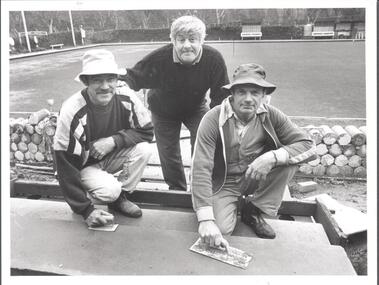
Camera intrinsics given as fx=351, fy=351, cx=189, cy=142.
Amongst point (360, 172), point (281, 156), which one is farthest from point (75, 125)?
point (360, 172)

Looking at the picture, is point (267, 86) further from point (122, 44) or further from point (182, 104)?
point (122, 44)

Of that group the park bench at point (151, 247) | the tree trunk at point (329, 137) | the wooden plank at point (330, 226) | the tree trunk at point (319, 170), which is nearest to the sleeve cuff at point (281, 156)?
the park bench at point (151, 247)

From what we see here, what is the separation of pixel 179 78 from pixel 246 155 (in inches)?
30.8

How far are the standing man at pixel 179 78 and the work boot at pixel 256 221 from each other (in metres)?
0.81

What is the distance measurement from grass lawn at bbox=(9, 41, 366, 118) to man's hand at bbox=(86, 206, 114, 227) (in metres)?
1.52

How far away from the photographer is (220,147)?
2023mm

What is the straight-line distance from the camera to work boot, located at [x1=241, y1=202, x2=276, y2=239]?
2033 millimetres

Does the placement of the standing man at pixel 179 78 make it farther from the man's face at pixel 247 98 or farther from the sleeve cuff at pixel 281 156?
the sleeve cuff at pixel 281 156

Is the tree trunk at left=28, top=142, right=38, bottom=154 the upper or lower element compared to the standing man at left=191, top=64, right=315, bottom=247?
lower

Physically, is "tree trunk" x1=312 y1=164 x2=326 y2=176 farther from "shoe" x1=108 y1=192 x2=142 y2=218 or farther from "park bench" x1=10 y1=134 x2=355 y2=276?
"shoe" x1=108 y1=192 x2=142 y2=218

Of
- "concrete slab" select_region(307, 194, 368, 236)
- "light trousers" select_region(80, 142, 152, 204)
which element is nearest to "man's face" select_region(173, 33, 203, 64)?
"light trousers" select_region(80, 142, 152, 204)

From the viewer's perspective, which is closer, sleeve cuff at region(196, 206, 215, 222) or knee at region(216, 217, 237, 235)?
sleeve cuff at region(196, 206, 215, 222)

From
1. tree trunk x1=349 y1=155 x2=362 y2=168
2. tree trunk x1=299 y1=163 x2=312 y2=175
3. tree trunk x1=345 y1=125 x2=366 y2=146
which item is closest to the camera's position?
tree trunk x1=345 y1=125 x2=366 y2=146

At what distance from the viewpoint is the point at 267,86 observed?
1805 millimetres
